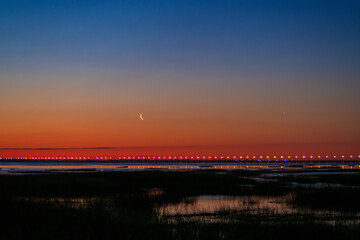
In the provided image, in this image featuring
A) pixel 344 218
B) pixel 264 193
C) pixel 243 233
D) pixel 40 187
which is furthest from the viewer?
pixel 40 187

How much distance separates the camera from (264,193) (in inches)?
1567

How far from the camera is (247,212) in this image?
26.5 m

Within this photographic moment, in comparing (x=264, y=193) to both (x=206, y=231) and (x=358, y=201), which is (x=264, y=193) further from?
(x=206, y=231)

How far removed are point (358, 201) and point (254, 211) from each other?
34.9 feet

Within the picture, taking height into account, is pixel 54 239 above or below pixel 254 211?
above

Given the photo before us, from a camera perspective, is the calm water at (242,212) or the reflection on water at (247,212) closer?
the calm water at (242,212)

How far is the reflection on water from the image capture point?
2338 centimetres

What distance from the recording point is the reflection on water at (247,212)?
920 inches

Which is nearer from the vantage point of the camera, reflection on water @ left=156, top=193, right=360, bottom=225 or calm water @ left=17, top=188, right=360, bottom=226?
calm water @ left=17, top=188, right=360, bottom=226

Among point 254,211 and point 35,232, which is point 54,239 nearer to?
point 35,232

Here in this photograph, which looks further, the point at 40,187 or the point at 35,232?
the point at 40,187

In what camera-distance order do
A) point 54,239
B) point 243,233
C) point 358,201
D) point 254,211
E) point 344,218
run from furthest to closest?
1. point 358,201
2. point 254,211
3. point 344,218
4. point 243,233
5. point 54,239

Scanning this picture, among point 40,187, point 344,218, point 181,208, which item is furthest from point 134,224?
point 40,187

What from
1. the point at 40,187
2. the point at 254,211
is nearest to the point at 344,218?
the point at 254,211
